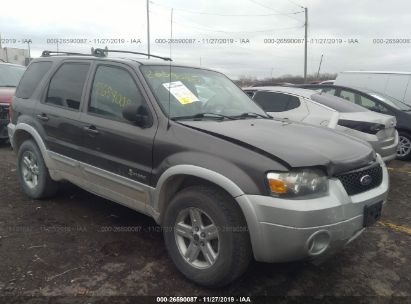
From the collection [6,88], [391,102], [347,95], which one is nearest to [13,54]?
[6,88]

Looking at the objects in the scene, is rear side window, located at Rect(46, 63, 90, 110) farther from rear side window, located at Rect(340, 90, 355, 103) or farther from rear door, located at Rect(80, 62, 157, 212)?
rear side window, located at Rect(340, 90, 355, 103)

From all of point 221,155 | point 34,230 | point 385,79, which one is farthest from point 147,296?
point 385,79

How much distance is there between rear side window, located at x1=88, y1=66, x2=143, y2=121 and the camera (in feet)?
12.4

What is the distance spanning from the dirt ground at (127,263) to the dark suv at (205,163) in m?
0.37

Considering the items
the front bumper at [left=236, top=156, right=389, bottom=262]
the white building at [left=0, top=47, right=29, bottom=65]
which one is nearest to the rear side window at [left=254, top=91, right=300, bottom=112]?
the front bumper at [left=236, top=156, right=389, bottom=262]

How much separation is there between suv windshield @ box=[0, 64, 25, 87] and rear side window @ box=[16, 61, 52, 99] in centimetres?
443

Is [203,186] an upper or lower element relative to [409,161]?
upper

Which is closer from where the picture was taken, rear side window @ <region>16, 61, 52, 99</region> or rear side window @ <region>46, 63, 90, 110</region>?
rear side window @ <region>46, 63, 90, 110</region>

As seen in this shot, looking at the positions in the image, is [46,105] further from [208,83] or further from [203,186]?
[203,186]

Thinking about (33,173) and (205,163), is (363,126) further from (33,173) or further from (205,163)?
(33,173)

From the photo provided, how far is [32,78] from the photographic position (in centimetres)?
505

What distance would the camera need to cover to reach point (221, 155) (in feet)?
9.84

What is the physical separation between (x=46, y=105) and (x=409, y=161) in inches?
281

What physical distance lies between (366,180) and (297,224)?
85 cm
